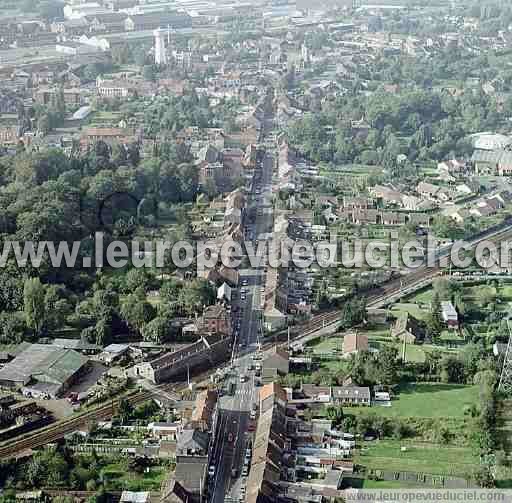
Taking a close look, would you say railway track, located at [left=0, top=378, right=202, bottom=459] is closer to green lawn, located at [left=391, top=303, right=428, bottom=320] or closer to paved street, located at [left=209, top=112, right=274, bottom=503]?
paved street, located at [left=209, top=112, right=274, bottom=503]

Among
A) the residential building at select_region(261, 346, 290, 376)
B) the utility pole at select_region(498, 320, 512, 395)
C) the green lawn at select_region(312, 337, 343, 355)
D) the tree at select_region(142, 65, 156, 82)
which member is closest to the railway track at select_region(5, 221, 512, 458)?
the green lawn at select_region(312, 337, 343, 355)

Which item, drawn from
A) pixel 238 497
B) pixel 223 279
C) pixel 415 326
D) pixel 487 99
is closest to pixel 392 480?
pixel 238 497

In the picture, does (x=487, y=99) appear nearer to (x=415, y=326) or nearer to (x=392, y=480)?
(x=415, y=326)

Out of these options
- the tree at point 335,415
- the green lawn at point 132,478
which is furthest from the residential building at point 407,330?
the green lawn at point 132,478

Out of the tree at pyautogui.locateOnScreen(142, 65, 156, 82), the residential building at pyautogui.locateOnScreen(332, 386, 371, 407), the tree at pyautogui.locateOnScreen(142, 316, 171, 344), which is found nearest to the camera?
the residential building at pyautogui.locateOnScreen(332, 386, 371, 407)

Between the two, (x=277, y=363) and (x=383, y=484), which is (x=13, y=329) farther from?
(x=383, y=484)
